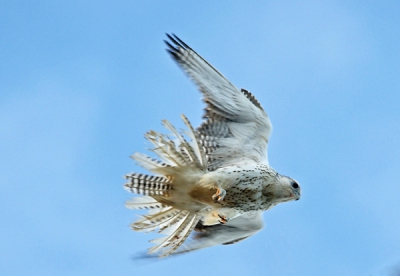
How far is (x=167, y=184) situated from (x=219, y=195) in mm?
711

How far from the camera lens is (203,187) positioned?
10984mm

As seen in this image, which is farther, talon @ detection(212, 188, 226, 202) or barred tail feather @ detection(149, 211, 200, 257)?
talon @ detection(212, 188, 226, 202)

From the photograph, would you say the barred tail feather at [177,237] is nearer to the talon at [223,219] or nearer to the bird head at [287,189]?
the talon at [223,219]

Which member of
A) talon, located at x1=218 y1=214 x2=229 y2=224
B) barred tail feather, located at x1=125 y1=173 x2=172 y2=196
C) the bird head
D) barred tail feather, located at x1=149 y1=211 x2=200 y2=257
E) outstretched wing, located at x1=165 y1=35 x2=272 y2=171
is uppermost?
outstretched wing, located at x1=165 y1=35 x2=272 y2=171

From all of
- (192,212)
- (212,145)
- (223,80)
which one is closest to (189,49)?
(223,80)

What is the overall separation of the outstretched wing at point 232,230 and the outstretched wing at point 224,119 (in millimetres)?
898

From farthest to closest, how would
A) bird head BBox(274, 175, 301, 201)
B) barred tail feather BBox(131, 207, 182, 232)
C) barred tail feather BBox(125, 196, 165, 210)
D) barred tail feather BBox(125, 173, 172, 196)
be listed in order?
bird head BBox(274, 175, 301, 201) < barred tail feather BBox(125, 196, 165, 210) < barred tail feather BBox(131, 207, 182, 232) < barred tail feather BBox(125, 173, 172, 196)

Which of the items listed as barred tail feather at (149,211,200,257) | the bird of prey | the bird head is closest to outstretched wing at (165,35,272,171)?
the bird of prey

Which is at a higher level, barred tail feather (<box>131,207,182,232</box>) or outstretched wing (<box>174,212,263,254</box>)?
outstretched wing (<box>174,212,263,254</box>)

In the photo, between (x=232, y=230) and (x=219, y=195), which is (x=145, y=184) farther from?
(x=232, y=230)

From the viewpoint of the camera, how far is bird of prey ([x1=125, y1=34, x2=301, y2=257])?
10.8 m

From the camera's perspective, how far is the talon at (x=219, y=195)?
35.5ft

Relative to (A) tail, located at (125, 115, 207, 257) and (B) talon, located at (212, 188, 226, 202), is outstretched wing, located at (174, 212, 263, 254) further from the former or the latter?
(B) talon, located at (212, 188, 226, 202)

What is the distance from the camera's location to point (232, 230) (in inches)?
473
